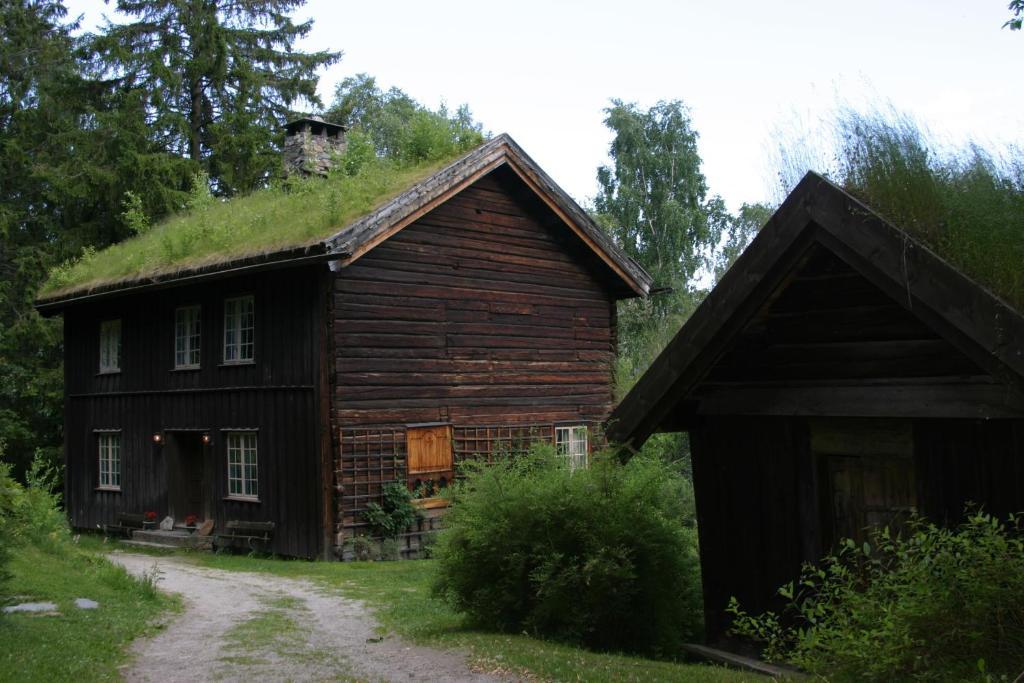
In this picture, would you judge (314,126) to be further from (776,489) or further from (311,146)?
(776,489)

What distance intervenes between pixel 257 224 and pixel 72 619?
12.0 metres

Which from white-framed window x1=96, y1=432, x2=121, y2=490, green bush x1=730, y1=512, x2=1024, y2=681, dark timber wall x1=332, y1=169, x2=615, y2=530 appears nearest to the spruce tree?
white-framed window x1=96, y1=432, x2=121, y2=490

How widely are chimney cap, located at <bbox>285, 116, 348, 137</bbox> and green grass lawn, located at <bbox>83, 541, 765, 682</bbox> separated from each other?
1316 cm

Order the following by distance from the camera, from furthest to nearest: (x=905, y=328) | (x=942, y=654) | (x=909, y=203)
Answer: (x=905, y=328)
(x=909, y=203)
(x=942, y=654)

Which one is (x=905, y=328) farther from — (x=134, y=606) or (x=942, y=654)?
(x=134, y=606)

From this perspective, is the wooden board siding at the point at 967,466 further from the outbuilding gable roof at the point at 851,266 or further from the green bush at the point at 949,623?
the green bush at the point at 949,623

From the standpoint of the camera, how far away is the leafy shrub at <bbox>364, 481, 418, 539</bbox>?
1983 centimetres

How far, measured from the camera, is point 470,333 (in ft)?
72.6

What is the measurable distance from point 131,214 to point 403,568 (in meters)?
13.7

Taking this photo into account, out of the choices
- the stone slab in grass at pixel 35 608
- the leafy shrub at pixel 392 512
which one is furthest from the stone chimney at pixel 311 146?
the stone slab in grass at pixel 35 608

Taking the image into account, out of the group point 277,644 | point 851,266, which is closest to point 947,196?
point 851,266

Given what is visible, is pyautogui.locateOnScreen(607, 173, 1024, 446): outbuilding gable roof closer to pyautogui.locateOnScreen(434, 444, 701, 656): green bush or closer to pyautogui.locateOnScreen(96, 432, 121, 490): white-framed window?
pyautogui.locateOnScreen(434, 444, 701, 656): green bush

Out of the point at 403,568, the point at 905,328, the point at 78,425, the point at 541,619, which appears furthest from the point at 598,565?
the point at 78,425

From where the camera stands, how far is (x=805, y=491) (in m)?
8.73
